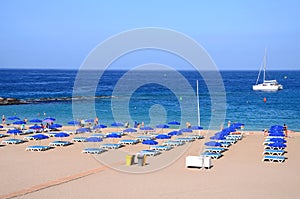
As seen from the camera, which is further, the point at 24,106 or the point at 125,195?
the point at 24,106

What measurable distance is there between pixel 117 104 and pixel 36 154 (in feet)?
130

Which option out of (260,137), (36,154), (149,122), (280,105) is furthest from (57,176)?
(280,105)

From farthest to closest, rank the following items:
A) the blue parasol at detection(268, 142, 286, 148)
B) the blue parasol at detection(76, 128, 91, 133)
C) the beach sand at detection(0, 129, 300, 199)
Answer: the blue parasol at detection(76, 128, 91, 133) < the blue parasol at detection(268, 142, 286, 148) < the beach sand at detection(0, 129, 300, 199)

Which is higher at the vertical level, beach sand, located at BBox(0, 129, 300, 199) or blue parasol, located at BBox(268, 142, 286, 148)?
blue parasol, located at BBox(268, 142, 286, 148)

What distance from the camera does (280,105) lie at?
6072 centimetres

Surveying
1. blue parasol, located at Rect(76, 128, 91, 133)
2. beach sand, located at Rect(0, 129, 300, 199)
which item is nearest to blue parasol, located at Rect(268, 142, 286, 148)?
beach sand, located at Rect(0, 129, 300, 199)

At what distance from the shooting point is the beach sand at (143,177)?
1488 centimetres

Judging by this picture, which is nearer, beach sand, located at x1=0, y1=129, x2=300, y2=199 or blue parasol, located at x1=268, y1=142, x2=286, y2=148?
beach sand, located at x1=0, y1=129, x2=300, y2=199

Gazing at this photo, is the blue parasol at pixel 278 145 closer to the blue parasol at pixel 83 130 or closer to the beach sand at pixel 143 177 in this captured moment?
the beach sand at pixel 143 177

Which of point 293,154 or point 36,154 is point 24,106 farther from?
point 293,154

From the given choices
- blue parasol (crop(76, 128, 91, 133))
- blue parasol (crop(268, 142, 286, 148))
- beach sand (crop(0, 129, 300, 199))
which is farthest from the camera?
blue parasol (crop(76, 128, 91, 133))

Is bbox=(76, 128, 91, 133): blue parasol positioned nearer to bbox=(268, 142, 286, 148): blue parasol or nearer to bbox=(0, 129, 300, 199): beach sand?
bbox=(0, 129, 300, 199): beach sand

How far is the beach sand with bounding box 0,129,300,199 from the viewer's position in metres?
14.9

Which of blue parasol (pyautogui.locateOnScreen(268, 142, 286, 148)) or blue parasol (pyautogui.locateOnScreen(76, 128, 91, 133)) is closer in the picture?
blue parasol (pyautogui.locateOnScreen(268, 142, 286, 148))
